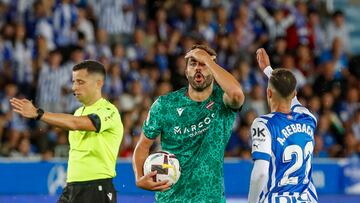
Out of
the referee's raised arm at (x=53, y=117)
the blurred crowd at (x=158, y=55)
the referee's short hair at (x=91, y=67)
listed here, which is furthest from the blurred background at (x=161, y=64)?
the referee's raised arm at (x=53, y=117)

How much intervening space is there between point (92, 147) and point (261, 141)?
1777 millimetres

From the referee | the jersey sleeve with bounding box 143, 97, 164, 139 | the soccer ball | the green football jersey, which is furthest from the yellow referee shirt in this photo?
the soccer ball

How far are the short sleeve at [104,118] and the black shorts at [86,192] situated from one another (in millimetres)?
493

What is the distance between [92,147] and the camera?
8891mm

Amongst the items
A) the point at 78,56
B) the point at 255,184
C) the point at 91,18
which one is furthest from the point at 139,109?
the point at 255,184

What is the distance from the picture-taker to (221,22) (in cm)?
1883

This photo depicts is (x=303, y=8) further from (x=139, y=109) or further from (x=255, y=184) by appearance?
(x=255, y=184)

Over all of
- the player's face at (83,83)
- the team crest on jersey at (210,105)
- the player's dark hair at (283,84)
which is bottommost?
the team crest on jersey at (210,105)

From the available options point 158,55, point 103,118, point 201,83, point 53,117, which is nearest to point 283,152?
point 201,83

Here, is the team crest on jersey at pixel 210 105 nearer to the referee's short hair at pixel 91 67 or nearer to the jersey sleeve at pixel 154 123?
the jersey sleeve at pixel 154 123

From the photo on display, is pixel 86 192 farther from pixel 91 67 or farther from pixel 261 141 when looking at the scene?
pixel 261 141

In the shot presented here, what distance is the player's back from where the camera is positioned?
7.88 m

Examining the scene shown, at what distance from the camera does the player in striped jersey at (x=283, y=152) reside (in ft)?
25.7

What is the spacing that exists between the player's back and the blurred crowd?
7.68m
